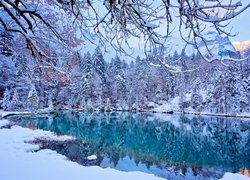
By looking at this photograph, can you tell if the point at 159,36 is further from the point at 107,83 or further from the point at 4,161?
the point at 107,83

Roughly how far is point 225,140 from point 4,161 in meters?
23.5

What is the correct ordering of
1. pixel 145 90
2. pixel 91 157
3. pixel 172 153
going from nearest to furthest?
pixel 91 157 < pixel 172 153 < pixel 145 90

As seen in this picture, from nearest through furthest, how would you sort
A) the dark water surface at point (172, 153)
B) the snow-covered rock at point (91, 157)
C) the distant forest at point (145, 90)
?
the dark water surface at point (172, 153), the snow-covered rock at point (91, 157), the distant forest at point (145, 90)

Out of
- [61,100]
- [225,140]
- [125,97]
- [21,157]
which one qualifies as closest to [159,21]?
[21,157]

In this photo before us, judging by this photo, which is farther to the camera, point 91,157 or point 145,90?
point 145,90

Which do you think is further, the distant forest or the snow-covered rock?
the distant forest

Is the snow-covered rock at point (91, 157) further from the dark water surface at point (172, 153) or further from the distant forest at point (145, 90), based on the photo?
the distant forest at point (145, 90)

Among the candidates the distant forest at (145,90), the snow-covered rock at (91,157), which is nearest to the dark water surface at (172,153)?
the snow-covered rock at (91,157)

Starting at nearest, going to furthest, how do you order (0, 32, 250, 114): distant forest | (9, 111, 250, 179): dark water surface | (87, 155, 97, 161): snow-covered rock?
(9, 111, 250, 179): dark water surface → (87, 155, 97, 161): snow-covered rock → (0, 32, 250, 114): distant forest

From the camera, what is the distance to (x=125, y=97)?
66438 mm

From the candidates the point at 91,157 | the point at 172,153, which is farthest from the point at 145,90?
the point at 91,157

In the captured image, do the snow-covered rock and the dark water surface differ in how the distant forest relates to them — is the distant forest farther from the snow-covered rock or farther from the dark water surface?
the snow-covered rock

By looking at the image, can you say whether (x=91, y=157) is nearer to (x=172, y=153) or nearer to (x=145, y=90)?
(x=172, y=153)

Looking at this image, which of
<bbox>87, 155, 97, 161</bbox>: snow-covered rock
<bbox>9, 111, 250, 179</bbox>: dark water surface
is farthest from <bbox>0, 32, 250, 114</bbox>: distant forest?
<bbox>87, 155, 97, 161</bbox>: snow-covered rock
